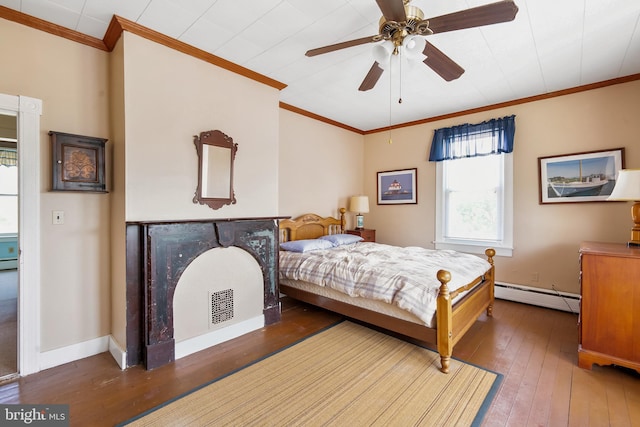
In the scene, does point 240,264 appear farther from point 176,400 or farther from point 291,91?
point 291,91

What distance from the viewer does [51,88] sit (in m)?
2.26

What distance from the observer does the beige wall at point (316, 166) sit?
414 centimetres

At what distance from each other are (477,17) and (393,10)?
19.7 inches

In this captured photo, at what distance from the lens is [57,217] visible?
7.53 feet

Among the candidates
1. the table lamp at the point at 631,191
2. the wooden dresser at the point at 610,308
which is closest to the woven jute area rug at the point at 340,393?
the wooden dresser at the point at 610,308

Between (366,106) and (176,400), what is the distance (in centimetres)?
392

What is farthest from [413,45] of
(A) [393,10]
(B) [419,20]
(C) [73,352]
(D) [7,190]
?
Result: (D) [7,190]

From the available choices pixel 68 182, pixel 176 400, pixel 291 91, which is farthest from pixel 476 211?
pixel 68 182

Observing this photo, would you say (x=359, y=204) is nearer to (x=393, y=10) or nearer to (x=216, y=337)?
(x=216, y=337)

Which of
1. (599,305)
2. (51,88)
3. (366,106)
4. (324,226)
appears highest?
(366,106)

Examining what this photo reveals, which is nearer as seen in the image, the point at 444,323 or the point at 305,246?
the point at 444,323

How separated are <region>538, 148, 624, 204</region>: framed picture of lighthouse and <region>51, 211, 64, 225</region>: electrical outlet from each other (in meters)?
5.19

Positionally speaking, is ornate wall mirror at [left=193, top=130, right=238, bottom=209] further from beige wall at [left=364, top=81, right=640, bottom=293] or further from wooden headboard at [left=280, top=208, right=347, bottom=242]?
beige wall at [left=364, top=81, right=640, bottom=293]

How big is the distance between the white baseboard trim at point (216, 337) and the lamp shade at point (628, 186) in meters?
3.49
